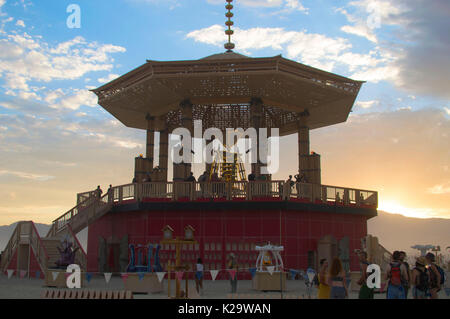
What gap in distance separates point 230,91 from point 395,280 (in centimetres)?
2236

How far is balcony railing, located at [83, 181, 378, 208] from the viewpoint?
92.7ft

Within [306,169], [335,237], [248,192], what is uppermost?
[306,169]

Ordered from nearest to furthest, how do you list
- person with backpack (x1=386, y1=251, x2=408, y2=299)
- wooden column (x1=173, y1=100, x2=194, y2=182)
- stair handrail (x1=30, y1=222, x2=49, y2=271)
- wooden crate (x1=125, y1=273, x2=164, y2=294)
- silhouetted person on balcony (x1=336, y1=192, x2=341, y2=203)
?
1. person with backpack (x1=386, y1=251, x2=408, y2=299)
2. wooden crate (x1=125, y1=273, x2=164, y2=294)
3. stair handrail (x1=30, y1=222, x2=49, y2=271)
4. silhouetted person on balcony (x1=336, y1=192, x2=341, y2=203)
5. wooden column (x1=173, y1=100, x2=194, y2=182)

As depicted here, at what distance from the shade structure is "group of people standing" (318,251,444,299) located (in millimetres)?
17690

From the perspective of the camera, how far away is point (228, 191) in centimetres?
2827

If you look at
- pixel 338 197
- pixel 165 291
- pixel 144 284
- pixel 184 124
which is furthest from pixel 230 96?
pixel 144 284

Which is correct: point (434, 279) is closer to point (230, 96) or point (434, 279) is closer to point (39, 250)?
point (39, 250)

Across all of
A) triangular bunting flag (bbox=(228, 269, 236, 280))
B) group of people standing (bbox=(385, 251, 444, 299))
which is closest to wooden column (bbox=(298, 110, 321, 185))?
triangular bunting flag (bbox=(228, 269, 236, 280))

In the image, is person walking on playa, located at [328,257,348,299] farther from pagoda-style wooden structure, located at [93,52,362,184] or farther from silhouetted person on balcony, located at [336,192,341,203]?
silhouetted person on balcony, located at [336,192,341,203]

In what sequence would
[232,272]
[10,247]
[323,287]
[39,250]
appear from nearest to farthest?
[323,287] → [232,272] → [39,250] → [10,247]
